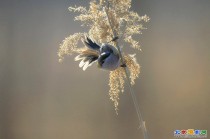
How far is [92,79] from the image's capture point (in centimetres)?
203

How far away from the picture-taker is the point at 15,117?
2.08 m

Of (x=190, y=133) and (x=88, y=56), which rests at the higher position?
(x=88, y=56)

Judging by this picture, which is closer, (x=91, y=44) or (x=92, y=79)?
(x=91, y=44)

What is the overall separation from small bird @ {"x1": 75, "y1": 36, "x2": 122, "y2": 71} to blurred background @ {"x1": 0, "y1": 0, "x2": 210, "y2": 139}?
1.11 m

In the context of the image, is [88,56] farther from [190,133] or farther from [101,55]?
[190,133]

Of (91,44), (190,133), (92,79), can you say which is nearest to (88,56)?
(91,44)

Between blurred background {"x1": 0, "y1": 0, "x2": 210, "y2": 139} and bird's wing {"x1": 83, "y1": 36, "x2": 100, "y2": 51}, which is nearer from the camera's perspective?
bird's wing {"x1": 83, "y1": 36, "x2": 100, "y2": 51}

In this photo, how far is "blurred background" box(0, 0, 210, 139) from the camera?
1.95 m

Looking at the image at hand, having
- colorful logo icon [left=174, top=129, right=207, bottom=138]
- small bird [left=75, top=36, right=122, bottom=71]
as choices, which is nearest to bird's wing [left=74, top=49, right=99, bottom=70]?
small bird [left=75, top=36, right=122, bottom=71]

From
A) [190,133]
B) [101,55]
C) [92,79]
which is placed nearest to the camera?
[101,55]

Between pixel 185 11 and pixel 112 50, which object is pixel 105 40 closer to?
pixel 112 50

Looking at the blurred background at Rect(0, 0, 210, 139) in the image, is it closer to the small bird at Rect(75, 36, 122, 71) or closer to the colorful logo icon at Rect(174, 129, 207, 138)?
the colorful logo icon at Rect(174, 129, 207, 138)

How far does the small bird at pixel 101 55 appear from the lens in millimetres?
860

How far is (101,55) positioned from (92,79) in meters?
1.17
